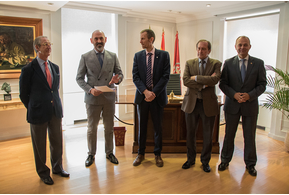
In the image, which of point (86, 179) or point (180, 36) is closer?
point (86, 179)

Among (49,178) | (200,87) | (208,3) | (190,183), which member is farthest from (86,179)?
(208,3)

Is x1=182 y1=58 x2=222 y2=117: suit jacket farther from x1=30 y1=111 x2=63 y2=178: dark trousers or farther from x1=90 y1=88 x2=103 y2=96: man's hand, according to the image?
x1=30 y1=111 x2=63 y2=178: dark trousers

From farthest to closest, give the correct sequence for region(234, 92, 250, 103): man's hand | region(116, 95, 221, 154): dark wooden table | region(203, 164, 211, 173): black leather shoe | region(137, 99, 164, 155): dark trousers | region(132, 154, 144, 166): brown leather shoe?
region(116, 95, 221, 154): dark wooden table < region(132, 154, 144, 166): brown leather shoe < region(137, 99, 164, 155): dark trousers < region(203, 164, 211, 173): black leather shoe < region(234, 92, 250, 103): man's hand

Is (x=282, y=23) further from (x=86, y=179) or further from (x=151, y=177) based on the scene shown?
(x=86, y=179)

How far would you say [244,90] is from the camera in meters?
2.93

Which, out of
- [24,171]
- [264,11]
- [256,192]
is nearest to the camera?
[256,192]

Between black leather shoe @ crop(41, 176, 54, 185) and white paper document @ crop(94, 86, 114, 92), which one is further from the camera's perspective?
white paper document @ crop(94, 86, 114, 92)

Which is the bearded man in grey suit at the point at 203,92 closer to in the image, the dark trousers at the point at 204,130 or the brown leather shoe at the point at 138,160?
the dark trousers at the point at 204,130

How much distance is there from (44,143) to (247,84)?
2.52 m

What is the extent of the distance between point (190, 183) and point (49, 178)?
166 centimetres

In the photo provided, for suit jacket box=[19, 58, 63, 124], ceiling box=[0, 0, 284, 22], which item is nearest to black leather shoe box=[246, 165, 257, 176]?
suit jacket box=[19, 58, 63, 124]

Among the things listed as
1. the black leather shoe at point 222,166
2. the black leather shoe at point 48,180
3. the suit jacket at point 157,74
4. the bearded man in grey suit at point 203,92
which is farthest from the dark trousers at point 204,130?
the black leather shoe at point 48,180

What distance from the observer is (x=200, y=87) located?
2973 mm

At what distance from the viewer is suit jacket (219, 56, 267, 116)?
2902 millimetres
